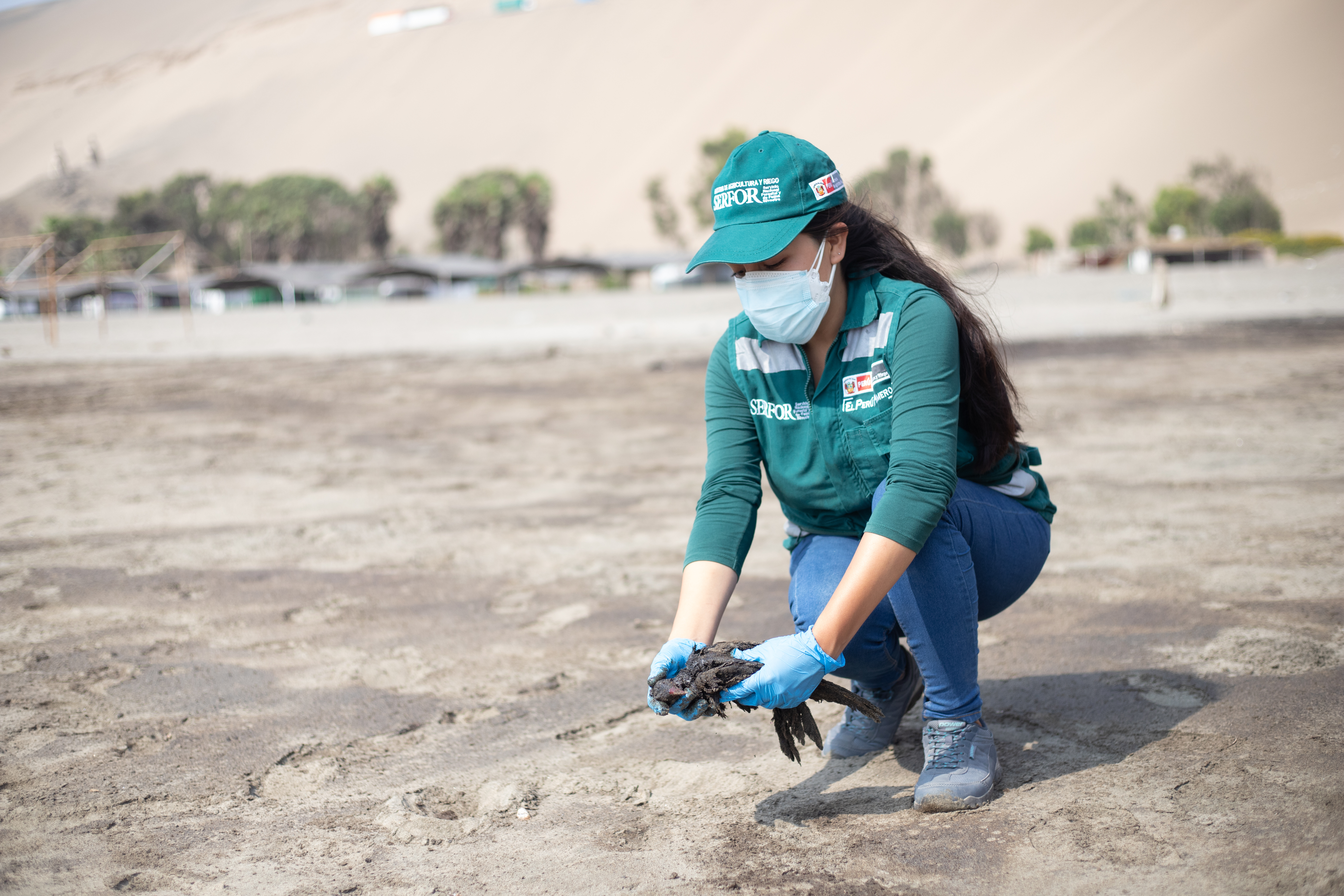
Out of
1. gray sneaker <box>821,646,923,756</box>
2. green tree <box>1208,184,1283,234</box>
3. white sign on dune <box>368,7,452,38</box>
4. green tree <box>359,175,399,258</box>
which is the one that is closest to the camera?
gray sneaker <box>821,646,923,756</box>

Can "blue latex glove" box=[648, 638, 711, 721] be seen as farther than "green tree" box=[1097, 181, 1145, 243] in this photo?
No

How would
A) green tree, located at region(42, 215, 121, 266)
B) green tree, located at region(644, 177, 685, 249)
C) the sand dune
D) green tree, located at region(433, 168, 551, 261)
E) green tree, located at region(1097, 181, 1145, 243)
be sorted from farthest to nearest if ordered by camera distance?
1. the sand dune
2. green tree, located at region(644, 177, 685, 249)
3. green tree, located at region(1097, 181, 1145, 243)
4. green tree, located at region(433, 168, 551, 261)
5. green tree, located at region(42, 215, 121, 266)

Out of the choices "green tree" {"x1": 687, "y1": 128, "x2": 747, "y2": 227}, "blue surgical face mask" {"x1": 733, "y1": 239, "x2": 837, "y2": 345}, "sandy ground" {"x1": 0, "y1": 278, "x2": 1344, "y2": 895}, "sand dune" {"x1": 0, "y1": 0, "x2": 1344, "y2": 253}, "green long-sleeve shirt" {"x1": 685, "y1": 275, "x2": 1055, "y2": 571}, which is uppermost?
"sand dune" {"x1": 0, "y1": 0, "x2": 1344, "y2": 253}

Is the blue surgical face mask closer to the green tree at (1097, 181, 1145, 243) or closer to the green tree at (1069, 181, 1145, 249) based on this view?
the green tree at (1069, 181, 1145, 249)

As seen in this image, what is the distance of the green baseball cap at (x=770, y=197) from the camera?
5.82ft

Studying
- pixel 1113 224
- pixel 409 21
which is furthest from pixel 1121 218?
pixel 409 21

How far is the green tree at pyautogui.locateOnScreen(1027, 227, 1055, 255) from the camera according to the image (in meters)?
79.2

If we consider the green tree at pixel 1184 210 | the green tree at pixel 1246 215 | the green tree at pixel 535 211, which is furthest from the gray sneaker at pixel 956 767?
the green tree at pixel 1184 210

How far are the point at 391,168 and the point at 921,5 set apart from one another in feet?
231

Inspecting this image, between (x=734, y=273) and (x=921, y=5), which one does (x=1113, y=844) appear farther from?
(x=921, y=5)

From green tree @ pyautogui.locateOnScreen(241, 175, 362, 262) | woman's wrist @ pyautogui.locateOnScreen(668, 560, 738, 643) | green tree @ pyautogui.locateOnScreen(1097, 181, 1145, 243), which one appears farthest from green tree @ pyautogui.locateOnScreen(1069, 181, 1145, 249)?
woman's wrist @ pyautogui.locateOnScreen(668, 560, 738, 643)

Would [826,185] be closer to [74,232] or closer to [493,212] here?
[493,212]

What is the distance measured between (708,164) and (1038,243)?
2832cm

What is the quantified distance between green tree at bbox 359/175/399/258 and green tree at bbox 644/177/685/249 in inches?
958
